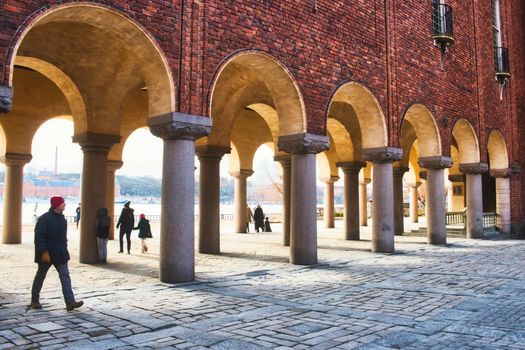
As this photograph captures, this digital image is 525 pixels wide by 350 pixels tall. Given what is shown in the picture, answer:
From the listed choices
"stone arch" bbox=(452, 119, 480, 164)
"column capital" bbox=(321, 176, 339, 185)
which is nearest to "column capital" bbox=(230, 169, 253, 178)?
"column capital" bbox=(321, 176, 339, 185)

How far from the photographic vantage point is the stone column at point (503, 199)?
21.9 meters

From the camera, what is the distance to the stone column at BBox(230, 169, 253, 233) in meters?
23.0

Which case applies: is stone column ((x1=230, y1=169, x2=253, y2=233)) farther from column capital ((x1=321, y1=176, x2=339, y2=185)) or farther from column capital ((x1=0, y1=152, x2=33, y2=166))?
column capital ((x1=0, y1=152, x2=33, y2=166))

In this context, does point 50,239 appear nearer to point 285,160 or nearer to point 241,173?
point 285,160

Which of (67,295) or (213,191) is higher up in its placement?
(213,191)

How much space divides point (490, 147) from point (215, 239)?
15487 mm

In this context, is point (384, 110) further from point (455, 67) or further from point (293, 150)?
point (455, 67)

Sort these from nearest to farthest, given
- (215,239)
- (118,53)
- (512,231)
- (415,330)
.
A: (415,330), (118,53), (215,239), (512,231)

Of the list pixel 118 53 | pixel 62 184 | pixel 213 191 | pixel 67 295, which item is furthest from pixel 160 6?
pixel 62 184

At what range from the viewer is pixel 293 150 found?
11.5 meters

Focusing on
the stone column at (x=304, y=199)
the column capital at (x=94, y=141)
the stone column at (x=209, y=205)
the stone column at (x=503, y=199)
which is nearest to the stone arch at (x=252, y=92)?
the stone column at (x=304, y=199)

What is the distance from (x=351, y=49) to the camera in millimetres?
13078

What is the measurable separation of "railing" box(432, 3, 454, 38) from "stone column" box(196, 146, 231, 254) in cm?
1007

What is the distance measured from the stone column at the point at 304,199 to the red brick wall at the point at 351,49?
0.48 meters
